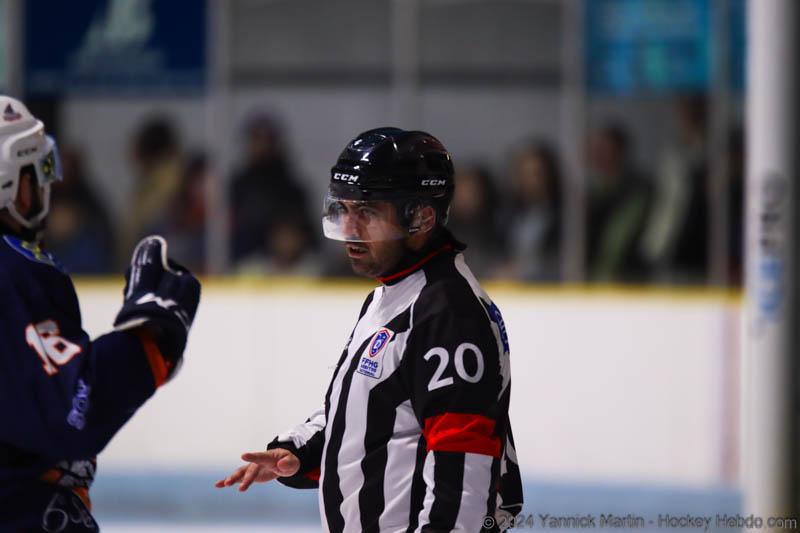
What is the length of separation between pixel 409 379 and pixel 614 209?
573 cm

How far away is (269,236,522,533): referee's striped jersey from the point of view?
2.17m

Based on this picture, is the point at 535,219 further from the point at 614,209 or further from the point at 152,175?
the point at 152,175

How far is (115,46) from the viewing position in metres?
8.74

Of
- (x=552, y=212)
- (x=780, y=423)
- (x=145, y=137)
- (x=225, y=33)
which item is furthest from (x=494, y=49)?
(x=780, y=423)

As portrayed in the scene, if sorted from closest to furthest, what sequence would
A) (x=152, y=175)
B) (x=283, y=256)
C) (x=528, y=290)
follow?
(x=528, y=290), (x=283, y=256), (x=152, y=175)

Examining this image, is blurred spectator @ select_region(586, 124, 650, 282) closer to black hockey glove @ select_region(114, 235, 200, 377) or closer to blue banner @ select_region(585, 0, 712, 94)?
blue banner @ select_region(585, 0, 712, 94)

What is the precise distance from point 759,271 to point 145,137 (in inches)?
173

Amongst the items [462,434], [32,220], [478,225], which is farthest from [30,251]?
[478,225]

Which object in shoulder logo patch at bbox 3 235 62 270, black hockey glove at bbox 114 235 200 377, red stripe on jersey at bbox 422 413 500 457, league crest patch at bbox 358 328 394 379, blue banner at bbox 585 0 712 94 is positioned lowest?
red stripe on jersey at bbox 422 413 500 457

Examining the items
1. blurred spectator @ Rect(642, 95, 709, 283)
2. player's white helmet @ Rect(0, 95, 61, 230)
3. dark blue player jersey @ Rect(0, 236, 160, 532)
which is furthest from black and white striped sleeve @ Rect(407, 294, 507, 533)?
blurred spectator @ Rect(642, 95, 709, 283)

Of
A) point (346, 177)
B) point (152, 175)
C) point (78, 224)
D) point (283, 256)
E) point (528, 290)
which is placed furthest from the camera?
point (152, 175)

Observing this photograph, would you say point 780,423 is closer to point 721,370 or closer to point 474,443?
point 721,370

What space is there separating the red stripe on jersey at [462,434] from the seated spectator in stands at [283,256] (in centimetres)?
574

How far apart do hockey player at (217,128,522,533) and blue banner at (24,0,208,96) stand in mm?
6332
